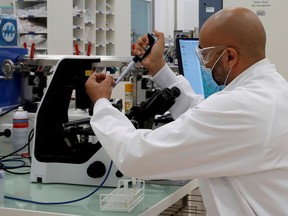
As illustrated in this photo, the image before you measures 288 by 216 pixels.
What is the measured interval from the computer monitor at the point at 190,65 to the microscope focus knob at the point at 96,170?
2.59 ft

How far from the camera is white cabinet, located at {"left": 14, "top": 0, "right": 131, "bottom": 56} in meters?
6.69

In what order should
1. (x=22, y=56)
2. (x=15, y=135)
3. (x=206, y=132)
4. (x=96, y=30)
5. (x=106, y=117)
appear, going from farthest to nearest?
(x=96, y=30) → (x=22, y=56) → (x=15, y=135) → (x=106, y=117) → (x=206, y=132)

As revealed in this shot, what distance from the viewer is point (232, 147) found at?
4.17ft

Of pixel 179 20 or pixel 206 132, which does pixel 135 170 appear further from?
pixel 179 20

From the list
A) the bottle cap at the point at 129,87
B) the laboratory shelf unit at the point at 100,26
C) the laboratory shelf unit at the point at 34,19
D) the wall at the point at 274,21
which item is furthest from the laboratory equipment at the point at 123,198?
the laboratory shelf unit at the point at 100,26

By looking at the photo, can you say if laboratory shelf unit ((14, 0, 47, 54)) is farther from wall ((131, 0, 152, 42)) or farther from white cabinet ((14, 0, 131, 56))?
wall ((131, 0, 152, 42))

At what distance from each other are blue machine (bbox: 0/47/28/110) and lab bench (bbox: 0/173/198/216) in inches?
21.9

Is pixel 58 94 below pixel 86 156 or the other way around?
the other way around

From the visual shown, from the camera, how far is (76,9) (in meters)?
7.18

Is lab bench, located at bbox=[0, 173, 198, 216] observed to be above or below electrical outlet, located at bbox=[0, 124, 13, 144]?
below

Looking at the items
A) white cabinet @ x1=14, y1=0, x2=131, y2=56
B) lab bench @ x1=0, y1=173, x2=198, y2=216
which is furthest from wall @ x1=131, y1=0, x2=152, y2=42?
lab bench @ x1=0, y1=173, x2=198, y2=216

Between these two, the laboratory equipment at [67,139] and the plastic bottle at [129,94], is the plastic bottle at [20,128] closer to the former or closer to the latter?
the laboratory equipment at [67,139]

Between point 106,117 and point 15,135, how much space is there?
819 millimetres

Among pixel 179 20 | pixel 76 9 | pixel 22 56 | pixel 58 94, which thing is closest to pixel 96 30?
pixel 76 9
